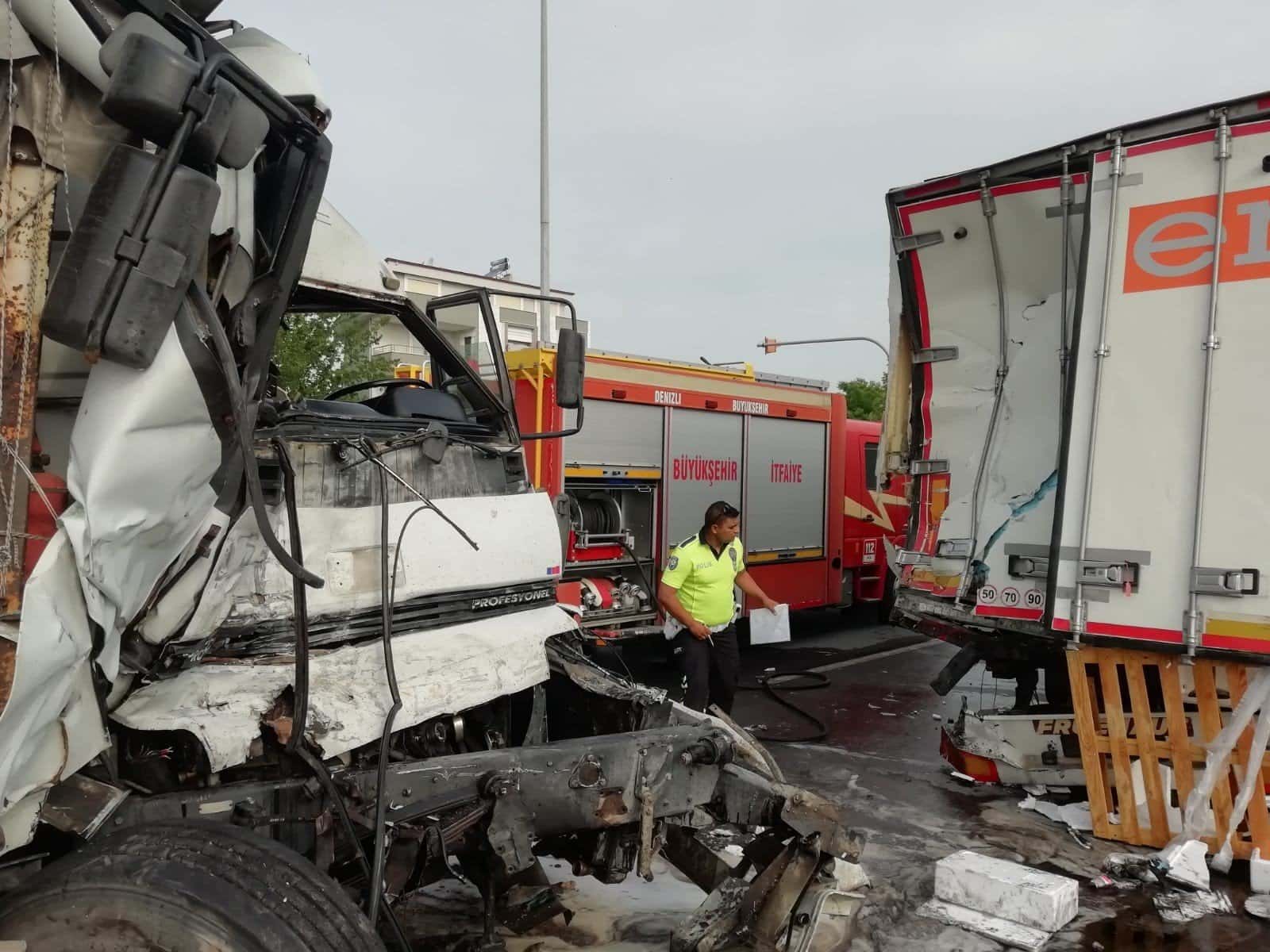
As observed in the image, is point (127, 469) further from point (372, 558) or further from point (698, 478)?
point (698, 478)

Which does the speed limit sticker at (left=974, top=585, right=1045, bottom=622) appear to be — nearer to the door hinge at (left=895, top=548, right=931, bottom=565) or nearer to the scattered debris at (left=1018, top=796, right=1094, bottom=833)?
the door hinge at (left=895, top=548, right=931, bottom=565)

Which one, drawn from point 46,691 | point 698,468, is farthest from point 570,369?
point 698,468

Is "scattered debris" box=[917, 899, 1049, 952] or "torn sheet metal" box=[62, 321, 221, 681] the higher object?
"torn sheet metal" box=[62, 321, 221, 681]

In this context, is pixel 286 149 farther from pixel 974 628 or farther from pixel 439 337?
pixel 974 628

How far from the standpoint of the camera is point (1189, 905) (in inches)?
173

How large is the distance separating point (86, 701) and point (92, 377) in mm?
742

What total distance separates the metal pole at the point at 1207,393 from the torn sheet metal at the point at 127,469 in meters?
4.19

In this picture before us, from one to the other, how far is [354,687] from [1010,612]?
151 inches

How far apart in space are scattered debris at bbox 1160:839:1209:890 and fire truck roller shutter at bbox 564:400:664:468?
17.6 ft

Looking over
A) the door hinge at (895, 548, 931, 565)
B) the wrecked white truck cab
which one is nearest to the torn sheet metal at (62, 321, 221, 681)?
the wrecked white truck cab

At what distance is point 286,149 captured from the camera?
2.78 metres

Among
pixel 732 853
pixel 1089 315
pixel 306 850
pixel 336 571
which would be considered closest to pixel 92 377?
pixel 336 571

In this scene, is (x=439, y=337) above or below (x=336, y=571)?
above

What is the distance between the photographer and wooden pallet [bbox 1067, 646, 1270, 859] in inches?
185
